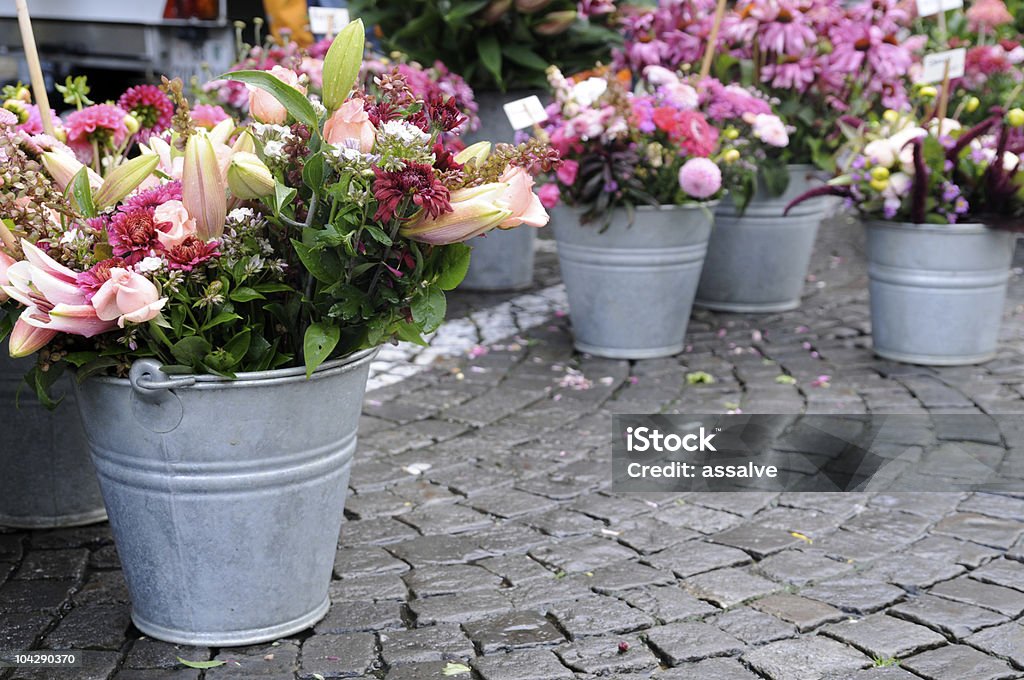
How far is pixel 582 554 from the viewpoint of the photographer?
2838 millimetres

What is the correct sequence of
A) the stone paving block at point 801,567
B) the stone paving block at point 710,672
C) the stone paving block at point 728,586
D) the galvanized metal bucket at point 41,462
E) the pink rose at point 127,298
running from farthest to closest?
the galvanized metal bucket at point 41,462, the stone paving block at point 801,567, the stone paving block at point 728,586, the stone paving block at point 710,672, the pink rose at point 127,298

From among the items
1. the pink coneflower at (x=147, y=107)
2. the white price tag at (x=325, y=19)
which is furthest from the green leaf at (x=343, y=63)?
the white price tag at (x=325, y=19)

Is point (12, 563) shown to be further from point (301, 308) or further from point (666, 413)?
point (666, 413)

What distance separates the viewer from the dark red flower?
6.46 ft

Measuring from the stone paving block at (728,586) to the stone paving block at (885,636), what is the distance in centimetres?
21

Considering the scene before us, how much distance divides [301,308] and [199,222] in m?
0.27

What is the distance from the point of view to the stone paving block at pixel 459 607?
2508 mm

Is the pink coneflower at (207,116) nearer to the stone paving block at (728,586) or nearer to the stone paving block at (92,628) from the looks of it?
the stone paving block at (92,628)

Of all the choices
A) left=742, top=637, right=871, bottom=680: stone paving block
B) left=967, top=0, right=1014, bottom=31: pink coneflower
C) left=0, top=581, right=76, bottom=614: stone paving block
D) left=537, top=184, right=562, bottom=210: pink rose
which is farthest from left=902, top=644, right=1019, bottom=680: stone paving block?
left=967, top=0, right=1014, bottom=31: pink coneflower

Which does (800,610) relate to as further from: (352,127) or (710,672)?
(352,127)

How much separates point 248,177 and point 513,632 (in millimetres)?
1113

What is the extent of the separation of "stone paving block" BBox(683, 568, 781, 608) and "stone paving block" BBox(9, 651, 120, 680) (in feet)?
4.16

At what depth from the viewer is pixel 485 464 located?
3.44 metres

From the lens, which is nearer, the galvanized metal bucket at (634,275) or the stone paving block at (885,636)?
the stone paving block at (885,636)
